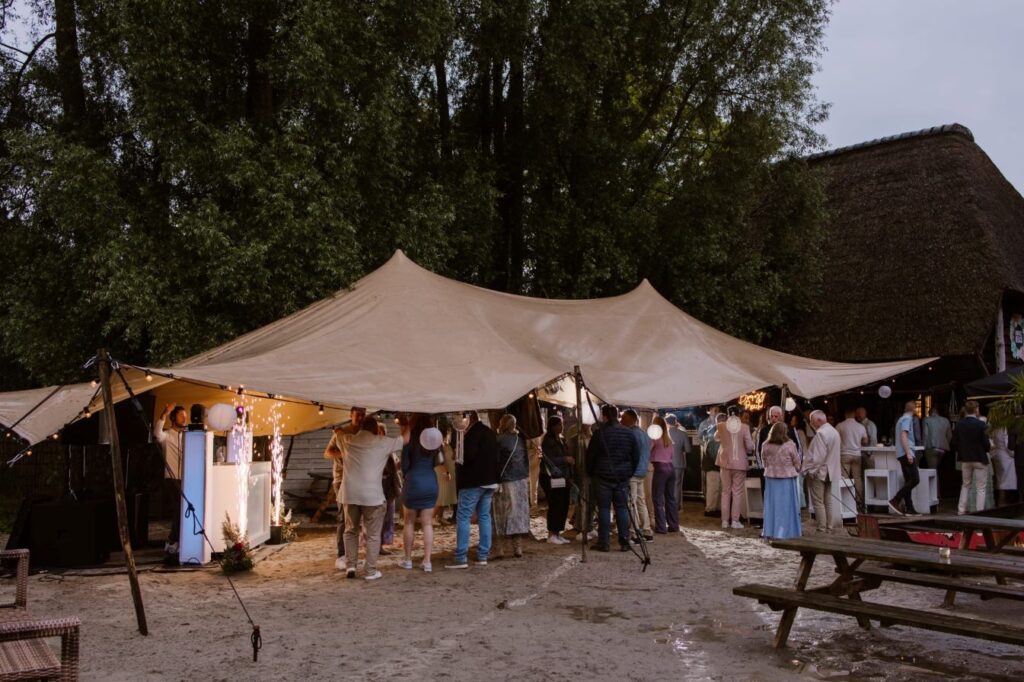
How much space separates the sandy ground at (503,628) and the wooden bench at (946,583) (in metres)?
0.46

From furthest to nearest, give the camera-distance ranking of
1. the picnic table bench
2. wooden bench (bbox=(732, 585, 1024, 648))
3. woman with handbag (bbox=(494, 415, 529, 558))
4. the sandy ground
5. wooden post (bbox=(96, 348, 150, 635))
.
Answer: woman with handbag (bbox=(494, 415, 529, 558)) → wooden post (bbox=(96, 348, 150, 635)) → the sandy ground → the picnic table bench → wooden bench (bbox=(732, 585, 1024, 648))

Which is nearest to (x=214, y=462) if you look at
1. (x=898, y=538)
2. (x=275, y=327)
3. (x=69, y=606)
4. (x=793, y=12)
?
(x=275, y=327)

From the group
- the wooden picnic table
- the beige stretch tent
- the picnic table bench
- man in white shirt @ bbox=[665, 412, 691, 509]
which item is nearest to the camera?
the picnic table bench

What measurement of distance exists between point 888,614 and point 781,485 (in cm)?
540

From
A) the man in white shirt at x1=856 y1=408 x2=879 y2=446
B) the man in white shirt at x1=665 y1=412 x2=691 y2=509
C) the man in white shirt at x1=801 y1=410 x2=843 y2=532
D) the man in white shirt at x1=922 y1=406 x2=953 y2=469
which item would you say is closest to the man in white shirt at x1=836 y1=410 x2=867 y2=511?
the man in white shirt at x1=856 y1=408 x2=879 y2=446

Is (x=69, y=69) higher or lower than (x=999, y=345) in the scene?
higher

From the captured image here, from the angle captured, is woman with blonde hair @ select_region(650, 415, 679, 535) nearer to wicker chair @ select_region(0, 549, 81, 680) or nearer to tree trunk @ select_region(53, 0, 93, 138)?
wicker chair @ select_region(0, 549, 81, 680)

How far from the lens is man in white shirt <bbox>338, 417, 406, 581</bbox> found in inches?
323

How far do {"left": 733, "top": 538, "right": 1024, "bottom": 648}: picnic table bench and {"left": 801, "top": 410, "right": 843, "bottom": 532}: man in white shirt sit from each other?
14.5 ft

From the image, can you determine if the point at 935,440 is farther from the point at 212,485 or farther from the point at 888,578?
the point at 212,485

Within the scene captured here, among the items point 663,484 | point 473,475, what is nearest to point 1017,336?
point 663,484

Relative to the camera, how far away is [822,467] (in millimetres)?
10711

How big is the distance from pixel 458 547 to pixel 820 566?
12.1ft

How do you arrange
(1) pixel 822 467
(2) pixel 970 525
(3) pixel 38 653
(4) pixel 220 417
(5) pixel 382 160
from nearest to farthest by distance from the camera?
(3) pixel 38 653
(2) pixel 970 525
(4) pixel 220 417
(1) pixel 822 467
(5) pixel 382 160
